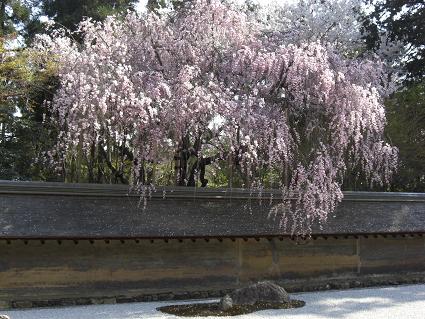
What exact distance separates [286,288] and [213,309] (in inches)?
94.9

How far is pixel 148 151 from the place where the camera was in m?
8.39

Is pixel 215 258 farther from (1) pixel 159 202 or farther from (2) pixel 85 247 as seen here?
(2) pixel 85 247

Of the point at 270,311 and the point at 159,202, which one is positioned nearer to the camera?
the point at 270,311

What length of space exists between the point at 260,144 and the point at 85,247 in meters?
3.12

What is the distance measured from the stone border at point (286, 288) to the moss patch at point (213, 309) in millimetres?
911

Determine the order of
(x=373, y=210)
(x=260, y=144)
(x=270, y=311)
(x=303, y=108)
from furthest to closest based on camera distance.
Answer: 1. (x=373, y=210)
2. (x=303, y=108)
3. (x=260, y=144)
4. (x=270, y=311)

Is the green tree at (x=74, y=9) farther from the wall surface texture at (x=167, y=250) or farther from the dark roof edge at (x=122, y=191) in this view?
the wall surface texture at (x=167, y=250)

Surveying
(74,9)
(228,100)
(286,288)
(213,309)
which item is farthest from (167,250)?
(74,9)

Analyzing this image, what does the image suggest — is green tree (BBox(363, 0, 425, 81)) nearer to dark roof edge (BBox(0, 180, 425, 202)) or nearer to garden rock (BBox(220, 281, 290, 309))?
dark roof edge (BBox(0, 180, 425, 202))

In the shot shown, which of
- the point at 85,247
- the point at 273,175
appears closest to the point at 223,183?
the point at 273,175

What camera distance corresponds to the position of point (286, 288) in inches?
368

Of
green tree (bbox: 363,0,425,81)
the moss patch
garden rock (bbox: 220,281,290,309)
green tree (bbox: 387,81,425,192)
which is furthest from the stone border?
green tree (bbox: 363,0,425,81)

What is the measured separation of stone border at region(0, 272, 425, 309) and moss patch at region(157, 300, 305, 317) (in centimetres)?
91

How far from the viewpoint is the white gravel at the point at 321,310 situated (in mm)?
6898
